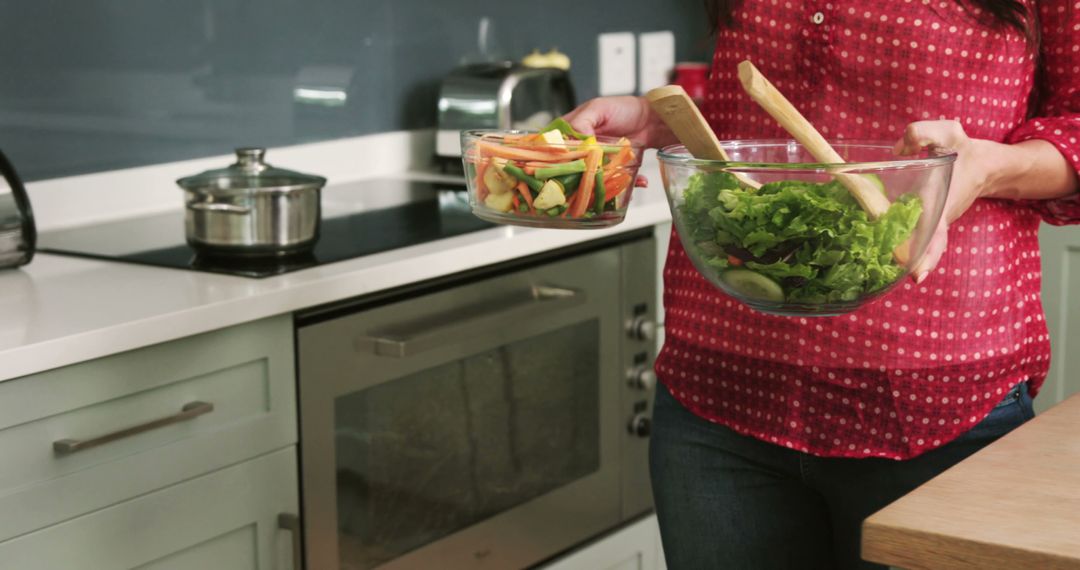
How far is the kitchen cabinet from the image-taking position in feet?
6.74

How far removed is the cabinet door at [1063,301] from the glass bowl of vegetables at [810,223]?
1.99m

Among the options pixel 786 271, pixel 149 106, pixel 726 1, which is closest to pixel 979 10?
pixel 726 1

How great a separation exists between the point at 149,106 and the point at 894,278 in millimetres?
1421

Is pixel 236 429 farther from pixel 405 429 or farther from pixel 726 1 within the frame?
pixel 726 1

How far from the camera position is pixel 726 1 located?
1.18 meters

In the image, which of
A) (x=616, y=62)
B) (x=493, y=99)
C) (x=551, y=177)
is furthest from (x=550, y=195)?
(x=616, y=62)

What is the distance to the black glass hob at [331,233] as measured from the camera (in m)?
1.65

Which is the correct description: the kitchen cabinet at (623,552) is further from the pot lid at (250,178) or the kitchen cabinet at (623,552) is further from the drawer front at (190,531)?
the pot lid at (250,178)

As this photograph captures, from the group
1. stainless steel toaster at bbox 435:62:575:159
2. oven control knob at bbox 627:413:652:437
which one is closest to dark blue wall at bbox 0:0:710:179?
stainless steel toaster at bbox 435:62:575:159

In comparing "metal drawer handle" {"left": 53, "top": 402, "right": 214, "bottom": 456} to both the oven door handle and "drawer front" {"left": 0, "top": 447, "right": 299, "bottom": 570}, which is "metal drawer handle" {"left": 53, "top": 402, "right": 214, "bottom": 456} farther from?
the oven door handle

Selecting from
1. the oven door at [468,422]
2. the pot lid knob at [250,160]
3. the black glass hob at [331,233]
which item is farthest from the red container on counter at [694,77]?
the pot lid knob at [250,160]

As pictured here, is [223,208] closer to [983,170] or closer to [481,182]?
[481,182]

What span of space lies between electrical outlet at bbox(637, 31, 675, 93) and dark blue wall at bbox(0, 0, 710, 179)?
0.28 metres

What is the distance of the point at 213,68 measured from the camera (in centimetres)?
212
